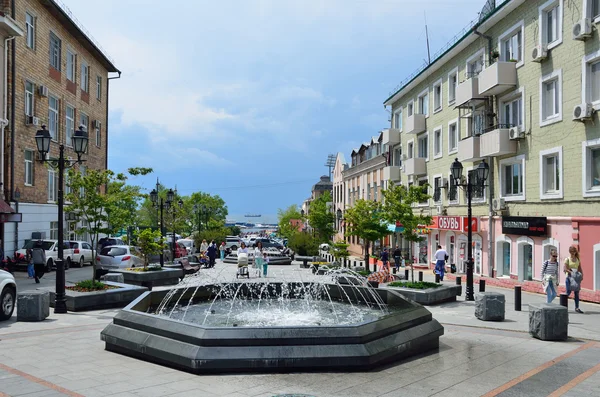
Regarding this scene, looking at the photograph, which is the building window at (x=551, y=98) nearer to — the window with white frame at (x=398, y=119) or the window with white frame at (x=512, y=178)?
the window with white frame at (x=512, y=178)

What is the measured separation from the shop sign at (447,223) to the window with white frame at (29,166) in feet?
82.1

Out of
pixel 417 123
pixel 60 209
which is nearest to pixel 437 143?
pixel 417 123

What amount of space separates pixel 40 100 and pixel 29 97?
1283 mm

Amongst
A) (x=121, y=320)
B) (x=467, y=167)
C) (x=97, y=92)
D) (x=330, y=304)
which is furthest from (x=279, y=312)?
Result: (x=97, y=92)

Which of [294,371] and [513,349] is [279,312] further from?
[513,349]

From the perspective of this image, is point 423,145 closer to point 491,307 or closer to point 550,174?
point 550,174

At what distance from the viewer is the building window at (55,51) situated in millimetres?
34094

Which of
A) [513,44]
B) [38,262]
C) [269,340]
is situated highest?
[513,44]

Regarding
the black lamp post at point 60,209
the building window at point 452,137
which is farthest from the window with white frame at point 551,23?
the black lamp post at point 60,209

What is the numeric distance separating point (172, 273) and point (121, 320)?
516 inches

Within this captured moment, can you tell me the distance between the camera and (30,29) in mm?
30766

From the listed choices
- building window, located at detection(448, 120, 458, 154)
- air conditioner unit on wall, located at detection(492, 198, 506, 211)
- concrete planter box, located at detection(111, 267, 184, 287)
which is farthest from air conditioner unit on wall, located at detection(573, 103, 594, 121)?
concrete planter box, located at detection(111, 267, 184, 287)

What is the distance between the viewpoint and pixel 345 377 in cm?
811

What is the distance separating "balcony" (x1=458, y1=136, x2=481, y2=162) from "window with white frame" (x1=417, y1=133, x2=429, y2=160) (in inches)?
315
